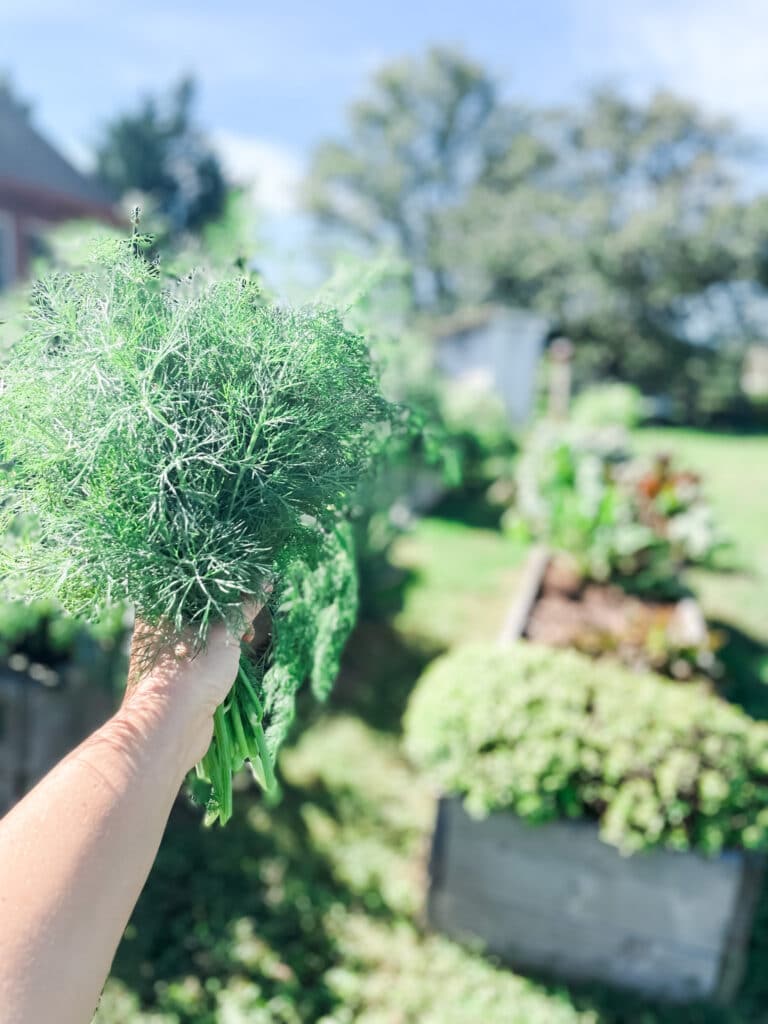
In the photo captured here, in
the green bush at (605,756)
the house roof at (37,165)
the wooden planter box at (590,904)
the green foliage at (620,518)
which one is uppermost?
the house roof at (37,165)

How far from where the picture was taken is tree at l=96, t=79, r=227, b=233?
31688 millimetres

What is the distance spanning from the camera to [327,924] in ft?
12.1

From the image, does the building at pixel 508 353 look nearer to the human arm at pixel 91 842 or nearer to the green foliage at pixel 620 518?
the green foliage at pixel 620 518

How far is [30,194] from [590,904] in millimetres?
16889

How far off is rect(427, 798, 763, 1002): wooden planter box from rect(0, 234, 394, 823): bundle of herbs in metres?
2.48

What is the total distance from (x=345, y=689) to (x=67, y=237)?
3.72m

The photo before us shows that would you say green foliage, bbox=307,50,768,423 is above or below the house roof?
above

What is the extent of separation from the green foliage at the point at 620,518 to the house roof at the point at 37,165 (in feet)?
43.9

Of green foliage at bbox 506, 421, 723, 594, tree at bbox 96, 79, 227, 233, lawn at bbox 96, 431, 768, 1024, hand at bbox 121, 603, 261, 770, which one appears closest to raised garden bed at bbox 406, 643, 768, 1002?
lawn at bbox 96, 431, 768, 1024

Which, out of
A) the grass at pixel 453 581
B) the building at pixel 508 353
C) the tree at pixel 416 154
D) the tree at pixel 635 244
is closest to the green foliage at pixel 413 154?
the tree at pixel 416 154

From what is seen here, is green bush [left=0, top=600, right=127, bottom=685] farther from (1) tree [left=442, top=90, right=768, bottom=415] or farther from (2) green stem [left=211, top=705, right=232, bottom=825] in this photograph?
(1) tree [left=442, top=90, right=768, bottom=415]

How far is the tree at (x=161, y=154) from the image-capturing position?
31.7m

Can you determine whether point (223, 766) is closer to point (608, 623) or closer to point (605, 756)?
point (605, 756)

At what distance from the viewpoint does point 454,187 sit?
4197cm
